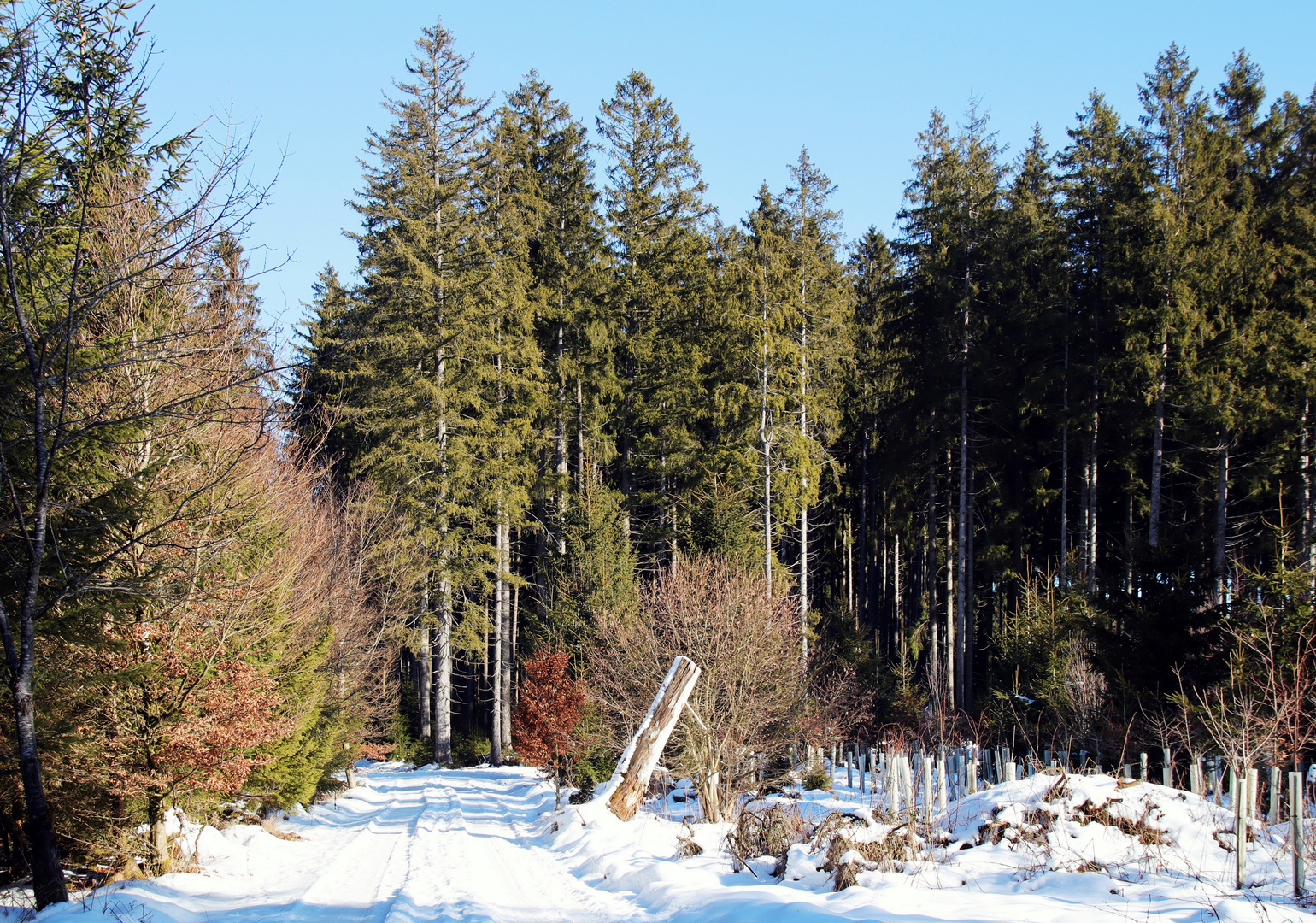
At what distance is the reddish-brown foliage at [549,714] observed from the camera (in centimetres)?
1647

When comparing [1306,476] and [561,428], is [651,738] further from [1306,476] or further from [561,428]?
[1306,476]

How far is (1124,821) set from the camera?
26.2ft

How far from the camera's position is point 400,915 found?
7.09 metres

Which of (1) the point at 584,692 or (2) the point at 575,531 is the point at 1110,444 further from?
(1) the point at 584,692

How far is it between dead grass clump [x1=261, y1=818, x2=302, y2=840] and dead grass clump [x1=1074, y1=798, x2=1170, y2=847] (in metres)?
12.0

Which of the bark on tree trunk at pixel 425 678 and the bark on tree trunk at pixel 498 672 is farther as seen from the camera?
the bark on tree trunk at pixel 498 672

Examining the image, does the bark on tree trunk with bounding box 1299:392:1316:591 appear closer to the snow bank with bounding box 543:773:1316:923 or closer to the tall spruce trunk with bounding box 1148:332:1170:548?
the tall spruce trunk with bounding box 1148:332:1170:548

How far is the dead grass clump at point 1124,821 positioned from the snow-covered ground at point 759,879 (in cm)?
3

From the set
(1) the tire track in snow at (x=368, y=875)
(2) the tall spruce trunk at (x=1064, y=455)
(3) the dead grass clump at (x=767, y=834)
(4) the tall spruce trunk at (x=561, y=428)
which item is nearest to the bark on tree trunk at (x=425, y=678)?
(4) the tall spruce trunk at (x=561, y=428)

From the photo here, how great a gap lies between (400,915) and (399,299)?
68.8 ft

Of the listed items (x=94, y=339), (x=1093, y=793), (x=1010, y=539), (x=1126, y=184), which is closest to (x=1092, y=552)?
(x=1010, y=539)

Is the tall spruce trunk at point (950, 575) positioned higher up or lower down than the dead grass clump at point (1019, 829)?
higher up

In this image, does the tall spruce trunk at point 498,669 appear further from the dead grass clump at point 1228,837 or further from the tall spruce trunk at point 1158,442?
the dead grass clump at point 1228,837

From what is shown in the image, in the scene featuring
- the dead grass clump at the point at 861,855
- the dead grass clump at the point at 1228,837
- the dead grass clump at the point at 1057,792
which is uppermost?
the dead grass clump at the point at 1057,792
